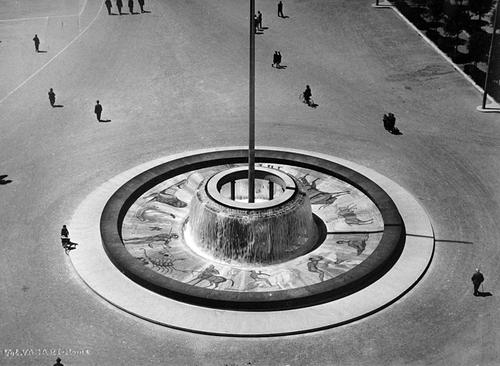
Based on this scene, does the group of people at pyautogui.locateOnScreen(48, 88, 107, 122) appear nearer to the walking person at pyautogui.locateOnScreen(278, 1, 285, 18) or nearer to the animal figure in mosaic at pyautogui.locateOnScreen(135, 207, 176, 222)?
the animal figure in mosaic at pyautogui.locateOnScreen(135, 207, 176, 222)

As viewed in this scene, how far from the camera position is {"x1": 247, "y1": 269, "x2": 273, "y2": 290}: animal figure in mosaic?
3266cm

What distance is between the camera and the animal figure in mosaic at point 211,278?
108ft

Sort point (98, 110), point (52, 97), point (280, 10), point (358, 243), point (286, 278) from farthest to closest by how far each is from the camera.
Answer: point (280, 10), point (52, 97), point (98, 110), point (358, 243), point (286, 278)

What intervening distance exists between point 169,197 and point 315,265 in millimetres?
9723

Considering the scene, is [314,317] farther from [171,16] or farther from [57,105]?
[171,16]

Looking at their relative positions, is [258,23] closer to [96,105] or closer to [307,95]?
[307,95]

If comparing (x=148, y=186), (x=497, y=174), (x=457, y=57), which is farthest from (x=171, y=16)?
(x=497, y=174)

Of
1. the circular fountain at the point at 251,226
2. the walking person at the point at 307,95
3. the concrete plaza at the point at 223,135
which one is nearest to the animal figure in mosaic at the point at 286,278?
the circular fountain at the point at 251,226

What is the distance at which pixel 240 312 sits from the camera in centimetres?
3039

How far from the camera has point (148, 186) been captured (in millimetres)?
40312

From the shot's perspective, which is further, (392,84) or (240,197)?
(392,84)

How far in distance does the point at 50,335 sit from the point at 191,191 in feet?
43.3

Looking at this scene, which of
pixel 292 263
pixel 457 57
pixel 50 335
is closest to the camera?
pixel 50 335

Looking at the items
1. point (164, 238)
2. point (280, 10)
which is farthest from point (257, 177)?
point (280, 10)
